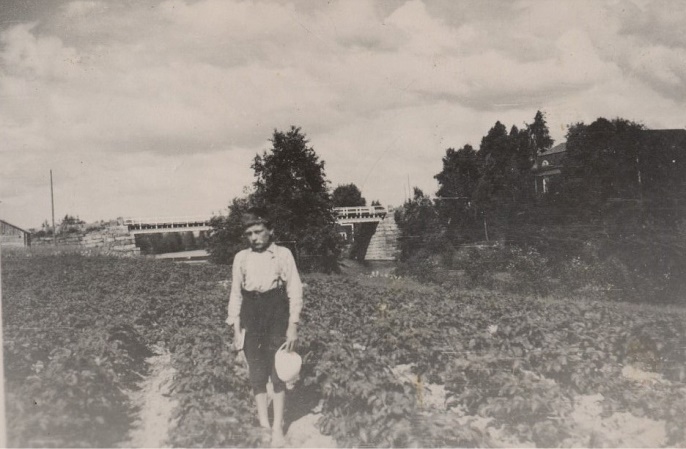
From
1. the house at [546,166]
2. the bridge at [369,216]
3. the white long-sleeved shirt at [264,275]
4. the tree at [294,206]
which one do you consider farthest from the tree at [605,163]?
the white long-sleeved shirt at [264,275]

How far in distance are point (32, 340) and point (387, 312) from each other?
4392mm

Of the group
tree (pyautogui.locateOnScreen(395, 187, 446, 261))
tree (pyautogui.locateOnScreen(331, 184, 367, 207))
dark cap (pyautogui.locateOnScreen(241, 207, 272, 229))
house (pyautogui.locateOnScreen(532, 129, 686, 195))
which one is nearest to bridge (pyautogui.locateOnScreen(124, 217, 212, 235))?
tree (pyautogui.locateOnScreen(395, 187, 446, 261))

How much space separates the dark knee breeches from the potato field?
15.5 inches

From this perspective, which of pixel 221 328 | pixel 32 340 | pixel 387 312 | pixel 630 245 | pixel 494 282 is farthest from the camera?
pixel 494 282

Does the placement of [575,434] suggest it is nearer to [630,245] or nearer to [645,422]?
[645,422]

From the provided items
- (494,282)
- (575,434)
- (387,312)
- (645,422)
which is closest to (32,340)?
(387,312)

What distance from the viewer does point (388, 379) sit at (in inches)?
169

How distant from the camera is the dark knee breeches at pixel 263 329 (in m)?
3.78

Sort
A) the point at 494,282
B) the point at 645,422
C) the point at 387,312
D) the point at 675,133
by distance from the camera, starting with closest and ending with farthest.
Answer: the point at 645,422 < the point at 387,312 < the point at 675,133 < the point at 494,282

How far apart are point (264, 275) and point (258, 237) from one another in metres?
0.30

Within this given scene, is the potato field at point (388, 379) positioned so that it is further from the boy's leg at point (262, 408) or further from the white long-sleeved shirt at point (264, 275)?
the white long-sleeved shirt at point (264, 275)

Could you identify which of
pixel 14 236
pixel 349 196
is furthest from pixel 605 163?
pixel 349 196

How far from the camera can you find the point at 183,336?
5941mm

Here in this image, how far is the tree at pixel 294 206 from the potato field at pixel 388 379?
8.88 metres
